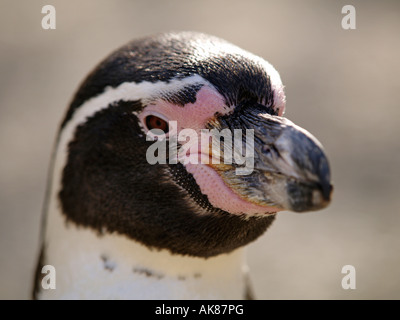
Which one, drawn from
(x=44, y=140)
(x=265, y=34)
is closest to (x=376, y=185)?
(x=265, y=34)

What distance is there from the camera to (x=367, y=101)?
238 inches

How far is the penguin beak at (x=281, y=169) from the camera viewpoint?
1716 millimetres

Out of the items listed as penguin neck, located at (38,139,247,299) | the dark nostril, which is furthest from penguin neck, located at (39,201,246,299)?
the dark nostril

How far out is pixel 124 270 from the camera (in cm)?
212

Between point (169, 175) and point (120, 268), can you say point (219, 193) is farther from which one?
point (120, 268)

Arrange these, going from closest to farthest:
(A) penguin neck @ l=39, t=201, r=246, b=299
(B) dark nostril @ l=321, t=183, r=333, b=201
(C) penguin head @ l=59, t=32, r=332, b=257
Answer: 1. (B) dark nostril @ l=321, t=183, r=333, b=201
2. (C) penguin head @ l=59, t=32, r=332, b=257
3. (A) penguin neck @ l=39, t=201, r=246, b=299

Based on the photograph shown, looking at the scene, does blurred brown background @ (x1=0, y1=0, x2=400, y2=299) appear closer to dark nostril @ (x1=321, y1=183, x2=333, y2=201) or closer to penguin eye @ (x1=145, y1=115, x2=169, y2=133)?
penguin eye @ (x1=145, y1=115, x2=169, y2=133)

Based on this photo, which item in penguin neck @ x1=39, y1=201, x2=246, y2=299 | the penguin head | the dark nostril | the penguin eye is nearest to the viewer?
the dark nostril

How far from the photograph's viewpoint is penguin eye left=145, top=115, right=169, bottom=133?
1985 millimetres

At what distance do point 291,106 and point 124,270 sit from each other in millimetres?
4072

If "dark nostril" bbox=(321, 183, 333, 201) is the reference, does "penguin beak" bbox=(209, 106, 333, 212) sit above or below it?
above

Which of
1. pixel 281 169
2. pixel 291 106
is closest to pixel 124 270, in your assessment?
pixel 281 169

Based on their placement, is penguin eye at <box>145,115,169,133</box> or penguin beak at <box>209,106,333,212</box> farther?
penguin eye at <box>145,115,169,133</box>
